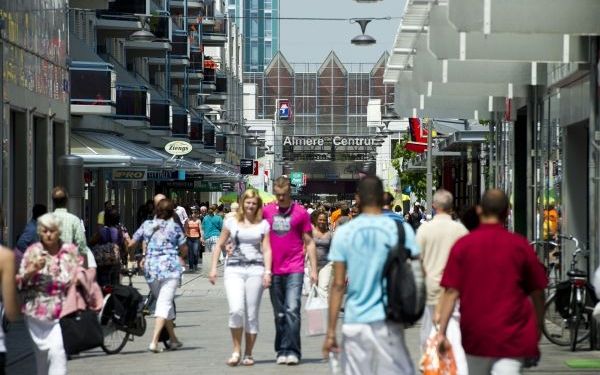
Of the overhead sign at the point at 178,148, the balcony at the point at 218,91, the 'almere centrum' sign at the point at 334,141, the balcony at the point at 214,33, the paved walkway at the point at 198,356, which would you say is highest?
the balcony at the point at 214,33

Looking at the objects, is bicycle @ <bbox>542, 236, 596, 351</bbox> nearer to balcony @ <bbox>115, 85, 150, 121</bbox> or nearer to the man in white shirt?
the man in white shirt

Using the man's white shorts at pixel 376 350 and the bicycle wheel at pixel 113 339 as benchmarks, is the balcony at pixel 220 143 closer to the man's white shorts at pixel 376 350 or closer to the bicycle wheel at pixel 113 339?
the bicycle wheel at pixel 113 339

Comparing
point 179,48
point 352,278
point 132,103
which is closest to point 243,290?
point 352,278

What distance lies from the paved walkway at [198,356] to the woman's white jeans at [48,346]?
3.39 metres

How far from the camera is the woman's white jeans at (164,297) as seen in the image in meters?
17.3

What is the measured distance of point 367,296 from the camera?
388 inches

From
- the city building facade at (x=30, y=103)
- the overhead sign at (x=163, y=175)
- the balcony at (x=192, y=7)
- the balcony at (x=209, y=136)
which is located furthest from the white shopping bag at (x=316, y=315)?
the balcony at (x=209, y=136)

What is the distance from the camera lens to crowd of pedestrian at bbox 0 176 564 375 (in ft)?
30.8

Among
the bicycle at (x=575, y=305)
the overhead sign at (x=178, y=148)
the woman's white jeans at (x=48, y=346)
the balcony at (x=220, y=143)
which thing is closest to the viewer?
the woman's white jeans at (x=48, y=346)

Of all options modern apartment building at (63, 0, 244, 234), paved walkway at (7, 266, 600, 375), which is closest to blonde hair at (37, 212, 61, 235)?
paved walkway at (7, 266, 600, 375)

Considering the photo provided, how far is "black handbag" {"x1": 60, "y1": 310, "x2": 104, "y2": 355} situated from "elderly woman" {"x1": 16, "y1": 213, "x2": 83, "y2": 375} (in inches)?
22.7

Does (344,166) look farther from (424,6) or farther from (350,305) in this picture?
(350,305)

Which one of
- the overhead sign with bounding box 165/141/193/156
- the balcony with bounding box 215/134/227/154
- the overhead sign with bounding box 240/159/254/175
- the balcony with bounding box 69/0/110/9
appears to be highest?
the balcony with bounding box 69/0/110/9

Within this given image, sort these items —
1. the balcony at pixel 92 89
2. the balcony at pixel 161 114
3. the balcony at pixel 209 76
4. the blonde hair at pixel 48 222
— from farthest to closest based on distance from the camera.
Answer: the balcony at pixel 209 76 < the balcony at pixel 161 114 < the balcony at pixel 92 89 < the blonde hair at pixel 48 222
